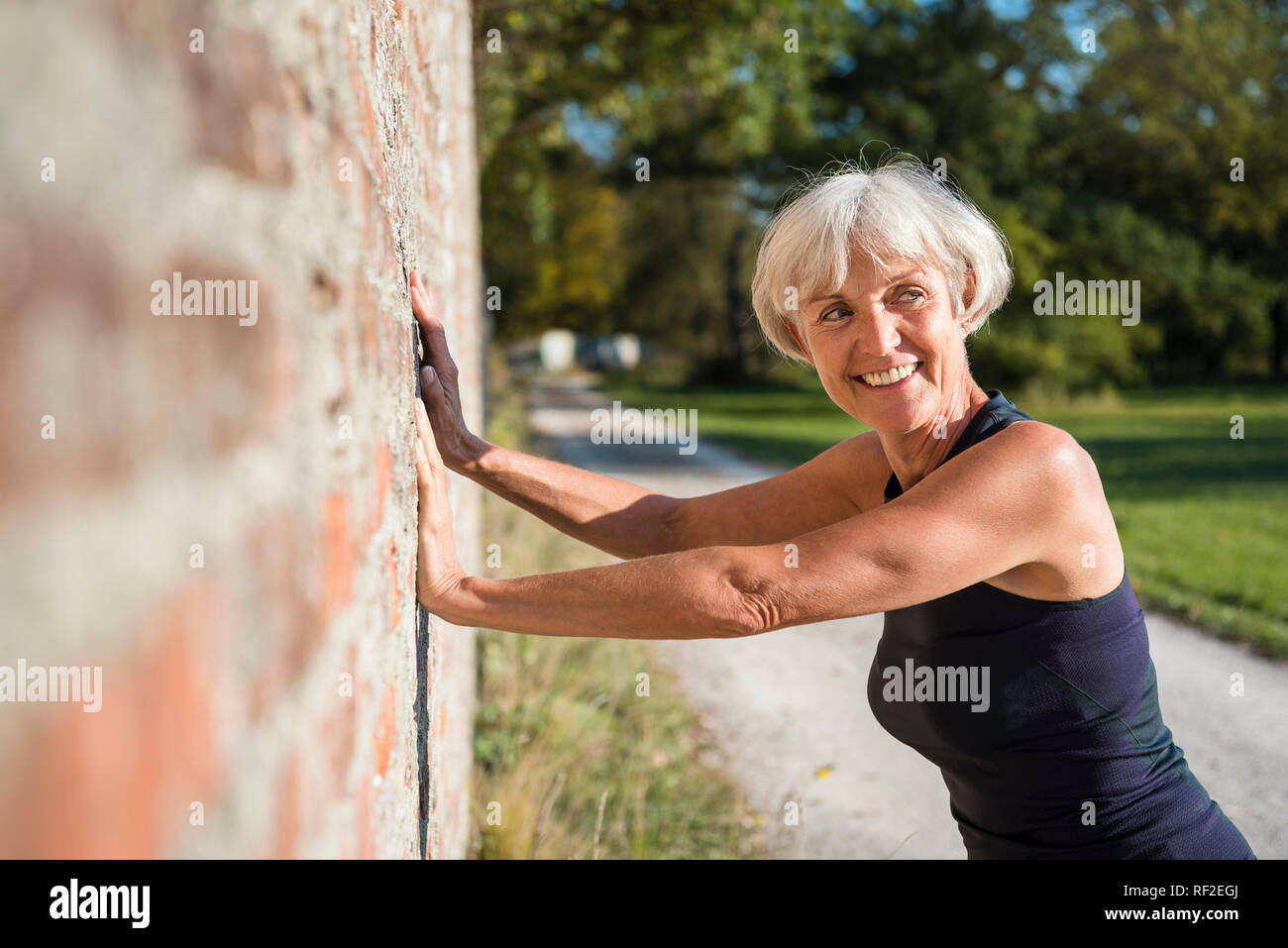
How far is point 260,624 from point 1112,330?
30.1 meters

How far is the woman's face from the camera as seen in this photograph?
7.51ft

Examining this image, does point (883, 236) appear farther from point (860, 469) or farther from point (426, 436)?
point (426, 436)

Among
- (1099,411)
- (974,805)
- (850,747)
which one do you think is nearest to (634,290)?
(1099,411)

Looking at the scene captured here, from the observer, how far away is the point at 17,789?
59 cm

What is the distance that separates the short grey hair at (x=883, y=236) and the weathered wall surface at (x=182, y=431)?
1366 mm

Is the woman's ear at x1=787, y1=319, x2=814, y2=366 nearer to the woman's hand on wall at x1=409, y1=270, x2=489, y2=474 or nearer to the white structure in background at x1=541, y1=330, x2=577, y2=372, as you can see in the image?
the woman's hand on wall at x1=409, y1=270, x2=489, y2=474

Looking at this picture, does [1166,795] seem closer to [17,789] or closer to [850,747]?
[17,789]

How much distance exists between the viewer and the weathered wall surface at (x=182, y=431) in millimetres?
595
